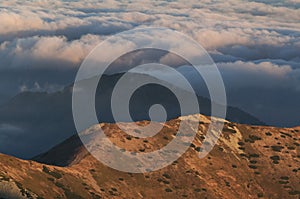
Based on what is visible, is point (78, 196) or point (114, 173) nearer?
point (78, 196)

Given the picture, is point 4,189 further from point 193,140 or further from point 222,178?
point 193,140

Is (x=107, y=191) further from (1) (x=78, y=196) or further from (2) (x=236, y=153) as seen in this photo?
(2) (x=236, y=153)

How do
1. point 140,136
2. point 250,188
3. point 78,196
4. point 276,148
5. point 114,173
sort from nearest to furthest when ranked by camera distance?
point 78,196 < point 114,173 < point 250,188 < point 140,136 < point 276,148

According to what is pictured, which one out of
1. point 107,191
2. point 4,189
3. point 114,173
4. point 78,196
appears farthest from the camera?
point 114,173

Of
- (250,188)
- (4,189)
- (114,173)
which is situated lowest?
(250,188)

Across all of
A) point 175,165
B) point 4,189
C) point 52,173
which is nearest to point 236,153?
point 175,165

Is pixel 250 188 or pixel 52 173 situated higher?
pixel 52 173
